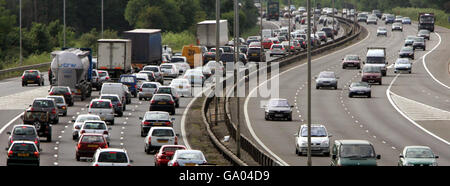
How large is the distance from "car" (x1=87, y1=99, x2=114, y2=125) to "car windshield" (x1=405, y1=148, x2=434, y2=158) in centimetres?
2282

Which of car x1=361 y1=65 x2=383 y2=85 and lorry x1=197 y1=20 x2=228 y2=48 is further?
lorry x1=197 y1=20 x2=228 y2=48

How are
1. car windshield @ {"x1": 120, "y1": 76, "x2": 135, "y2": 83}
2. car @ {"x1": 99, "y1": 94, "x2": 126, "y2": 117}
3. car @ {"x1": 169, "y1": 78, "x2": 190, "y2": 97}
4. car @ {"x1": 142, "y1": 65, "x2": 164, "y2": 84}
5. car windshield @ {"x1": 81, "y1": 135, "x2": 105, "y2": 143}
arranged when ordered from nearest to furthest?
car windshield @ {"x1": 81, "y1": 135, "x2": 105, "y2": 143}
car @ {"x1": 99, "y1": 94, "x2": 126, "y2": 117}
car windshield @ {"x1": 120, "y1": 76, "x2": 135, "y2": 83}
car @ {"x1": 169, "y1": 78, "x2": 190, "y2": 97}
car @ {"x1": 142, "y1": 65, "x2": 164, "y2": 84}

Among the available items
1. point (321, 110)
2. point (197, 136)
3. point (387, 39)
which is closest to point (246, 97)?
point (321, 110)

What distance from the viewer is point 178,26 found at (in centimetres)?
16900

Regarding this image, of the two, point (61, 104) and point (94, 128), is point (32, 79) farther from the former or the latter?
point (94, 128)

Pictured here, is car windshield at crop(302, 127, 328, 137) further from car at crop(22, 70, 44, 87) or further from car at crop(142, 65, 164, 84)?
car at crop(22, 70, 44, 87)

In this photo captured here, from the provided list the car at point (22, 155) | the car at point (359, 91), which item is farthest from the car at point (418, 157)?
the car at point (359, 91)

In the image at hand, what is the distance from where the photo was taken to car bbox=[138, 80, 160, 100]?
76625mm

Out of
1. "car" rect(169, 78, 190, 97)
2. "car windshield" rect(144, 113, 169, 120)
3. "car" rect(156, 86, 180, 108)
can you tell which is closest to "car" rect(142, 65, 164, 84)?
"car" rect(169, 78, 190, 97)

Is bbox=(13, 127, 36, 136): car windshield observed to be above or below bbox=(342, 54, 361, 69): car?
above

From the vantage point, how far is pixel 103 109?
199 feet
